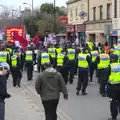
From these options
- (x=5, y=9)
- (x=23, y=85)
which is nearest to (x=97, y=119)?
(x=23, y=85)

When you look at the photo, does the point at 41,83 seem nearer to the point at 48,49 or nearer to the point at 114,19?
the point at 48,49

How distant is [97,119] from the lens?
1136cm

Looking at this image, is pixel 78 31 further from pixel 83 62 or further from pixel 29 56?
pixel 83 62

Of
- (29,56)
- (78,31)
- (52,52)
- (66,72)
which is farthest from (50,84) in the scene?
(78,31)

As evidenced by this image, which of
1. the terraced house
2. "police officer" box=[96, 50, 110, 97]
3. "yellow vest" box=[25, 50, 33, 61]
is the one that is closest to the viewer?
"police officer" box=[96, 50, 110, 97]

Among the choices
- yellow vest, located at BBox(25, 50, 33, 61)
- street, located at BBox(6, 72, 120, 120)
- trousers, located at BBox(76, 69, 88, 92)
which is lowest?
street, located at BBox(6, 72, 120, 120)

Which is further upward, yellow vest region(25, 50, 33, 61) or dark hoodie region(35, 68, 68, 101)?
dark hoodie region(35, 68, 68, 101)

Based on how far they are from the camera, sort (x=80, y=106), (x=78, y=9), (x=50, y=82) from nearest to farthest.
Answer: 1. (x=50, y=82)
2. (x=80, y=106)
3. (x=78, y=9)

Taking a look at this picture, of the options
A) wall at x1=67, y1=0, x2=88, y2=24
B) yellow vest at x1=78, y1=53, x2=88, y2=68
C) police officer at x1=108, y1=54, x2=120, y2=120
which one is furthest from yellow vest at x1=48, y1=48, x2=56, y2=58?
wall at x1=67, y1=0, x2=88, y2=24

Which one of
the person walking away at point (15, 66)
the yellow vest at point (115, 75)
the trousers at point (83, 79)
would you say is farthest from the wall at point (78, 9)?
the yellow vest at point (115, 75)

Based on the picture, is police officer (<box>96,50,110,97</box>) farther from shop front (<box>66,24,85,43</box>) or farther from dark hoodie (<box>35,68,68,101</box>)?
shop front (<box>66,24,85,43</box>)

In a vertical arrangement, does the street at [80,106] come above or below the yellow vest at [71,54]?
below

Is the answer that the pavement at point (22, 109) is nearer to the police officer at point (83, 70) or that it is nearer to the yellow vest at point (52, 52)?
the police officer at point (83, 70)

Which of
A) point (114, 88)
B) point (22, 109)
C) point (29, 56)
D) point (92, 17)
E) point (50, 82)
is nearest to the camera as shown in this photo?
point (50, 82)
